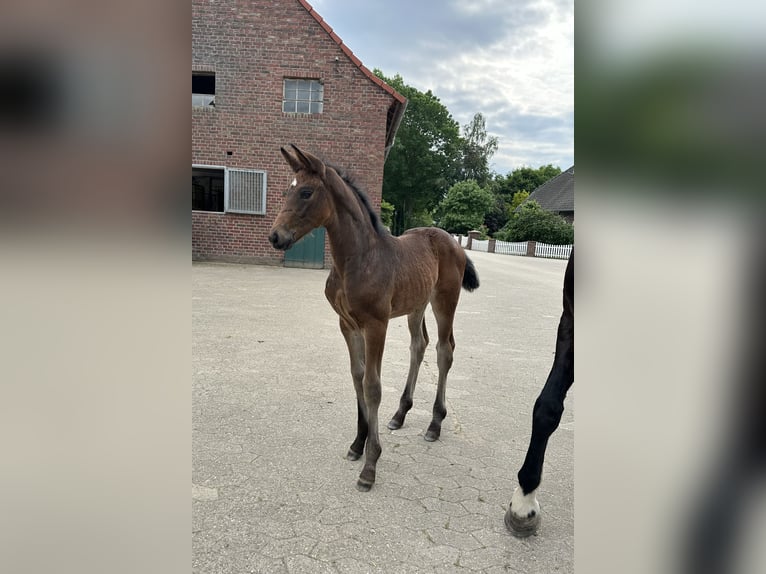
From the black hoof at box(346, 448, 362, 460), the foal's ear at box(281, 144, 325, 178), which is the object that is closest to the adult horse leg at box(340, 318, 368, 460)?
the black hoof at box(346, 448, 362, 460)

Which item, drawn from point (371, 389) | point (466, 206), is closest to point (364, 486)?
point (371, 389)

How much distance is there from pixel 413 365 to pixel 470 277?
90 cm

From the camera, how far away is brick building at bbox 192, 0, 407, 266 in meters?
11.6

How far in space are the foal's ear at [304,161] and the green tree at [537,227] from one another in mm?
26586

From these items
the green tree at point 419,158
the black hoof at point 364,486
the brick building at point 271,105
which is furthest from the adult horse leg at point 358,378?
the green tree at point 419,158

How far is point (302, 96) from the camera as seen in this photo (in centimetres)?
1204

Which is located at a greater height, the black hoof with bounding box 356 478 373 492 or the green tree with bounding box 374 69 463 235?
the green tree with bounding box 374 69 463 235

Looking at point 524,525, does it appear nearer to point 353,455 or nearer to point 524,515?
point 524,515

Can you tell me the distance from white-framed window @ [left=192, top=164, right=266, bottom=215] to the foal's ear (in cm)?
1011

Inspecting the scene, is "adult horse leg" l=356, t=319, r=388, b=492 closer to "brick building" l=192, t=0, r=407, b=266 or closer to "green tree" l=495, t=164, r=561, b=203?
"brick building" l=192, t=0, r=407, b=266
